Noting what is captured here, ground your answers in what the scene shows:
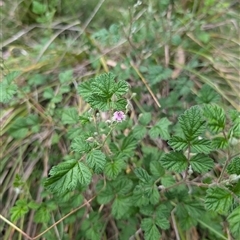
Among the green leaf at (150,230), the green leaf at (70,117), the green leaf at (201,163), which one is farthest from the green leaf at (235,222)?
the green leaf at (70,117)

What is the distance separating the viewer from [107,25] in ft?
5.26

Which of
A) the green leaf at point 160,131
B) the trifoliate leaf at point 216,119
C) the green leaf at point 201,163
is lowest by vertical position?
the green leaf at point 201,163

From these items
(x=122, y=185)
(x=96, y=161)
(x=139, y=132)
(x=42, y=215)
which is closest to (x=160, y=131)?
(x=139, y=132)

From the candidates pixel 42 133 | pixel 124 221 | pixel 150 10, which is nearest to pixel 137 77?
pixel 150 10

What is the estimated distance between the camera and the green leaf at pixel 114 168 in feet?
2.79

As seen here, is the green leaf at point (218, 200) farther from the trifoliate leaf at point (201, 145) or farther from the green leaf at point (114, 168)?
the green leaf at point (114, 168)

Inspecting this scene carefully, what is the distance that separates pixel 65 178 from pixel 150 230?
0.27 metres

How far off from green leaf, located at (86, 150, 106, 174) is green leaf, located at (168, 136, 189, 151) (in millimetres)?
145

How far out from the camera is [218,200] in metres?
0.71

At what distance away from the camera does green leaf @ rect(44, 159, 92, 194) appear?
0.72 metres

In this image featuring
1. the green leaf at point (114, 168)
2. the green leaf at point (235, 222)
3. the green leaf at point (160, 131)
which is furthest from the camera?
the green leaf at point (160, 131)

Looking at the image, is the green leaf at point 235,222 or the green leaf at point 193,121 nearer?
the green leaf at point 235,222

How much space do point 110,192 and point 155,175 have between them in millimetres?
126

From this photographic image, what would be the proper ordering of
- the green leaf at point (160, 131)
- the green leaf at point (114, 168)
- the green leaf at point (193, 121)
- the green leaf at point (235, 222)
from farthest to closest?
the green leaf at point (160, 131) < the green leaf at point (114, 168) < the green leaf at point (193, 121) < the green leaf at point (235, 222)
